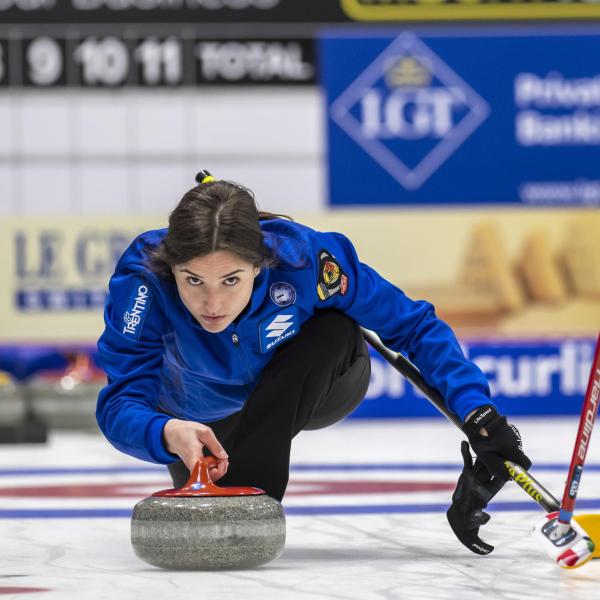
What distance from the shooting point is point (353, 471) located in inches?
186

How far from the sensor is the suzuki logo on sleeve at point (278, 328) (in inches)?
97.6

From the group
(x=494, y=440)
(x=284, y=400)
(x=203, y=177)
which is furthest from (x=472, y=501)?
(x=203, y=177)

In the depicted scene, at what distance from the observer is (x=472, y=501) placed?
96.0 inches

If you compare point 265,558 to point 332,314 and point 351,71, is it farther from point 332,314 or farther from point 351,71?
point 351,71

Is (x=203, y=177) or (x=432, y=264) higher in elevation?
(x=203, y=177)

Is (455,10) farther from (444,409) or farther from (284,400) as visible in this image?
(284,400)

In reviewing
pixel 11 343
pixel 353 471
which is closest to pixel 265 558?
pixel 353 471

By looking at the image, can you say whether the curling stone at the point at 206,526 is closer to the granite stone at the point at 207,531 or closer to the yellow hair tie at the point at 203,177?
the granite stone at the point at 207,531

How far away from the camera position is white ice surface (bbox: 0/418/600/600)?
210 cm

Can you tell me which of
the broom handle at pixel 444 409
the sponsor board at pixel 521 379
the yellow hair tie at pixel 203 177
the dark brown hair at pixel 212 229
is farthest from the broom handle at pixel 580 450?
the sponsor board at pixel 521 379

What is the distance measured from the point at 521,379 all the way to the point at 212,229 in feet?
19.9

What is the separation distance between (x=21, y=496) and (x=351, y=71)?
499cm

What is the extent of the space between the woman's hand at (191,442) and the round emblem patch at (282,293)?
13.2 inches

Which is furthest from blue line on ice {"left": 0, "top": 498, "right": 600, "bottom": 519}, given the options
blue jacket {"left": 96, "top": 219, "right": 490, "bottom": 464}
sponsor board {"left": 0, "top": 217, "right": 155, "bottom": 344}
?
sponsor board {"left": 0, "top": 217, "right": 155, "bottom": 344}
